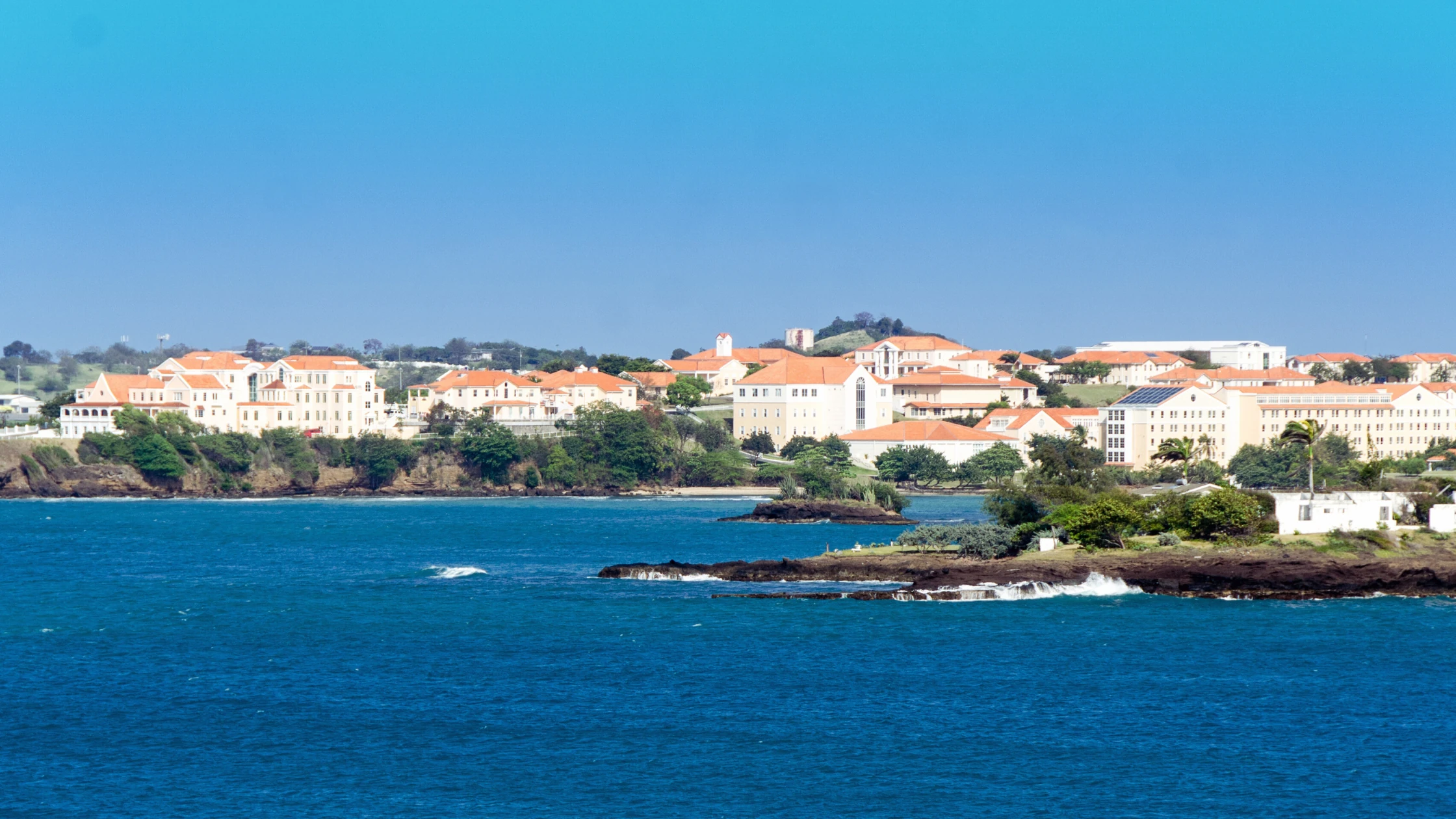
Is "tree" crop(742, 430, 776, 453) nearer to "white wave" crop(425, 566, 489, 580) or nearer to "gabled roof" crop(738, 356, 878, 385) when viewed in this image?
"gabled roof" crop(738, 356, 878, 385)

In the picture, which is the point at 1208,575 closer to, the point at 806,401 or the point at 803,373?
the point at 806,401

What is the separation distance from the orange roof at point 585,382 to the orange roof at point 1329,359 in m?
63.7

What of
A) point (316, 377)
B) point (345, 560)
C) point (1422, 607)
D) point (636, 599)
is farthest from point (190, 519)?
point (1422, 607)

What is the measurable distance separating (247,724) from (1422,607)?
2820 centimetres

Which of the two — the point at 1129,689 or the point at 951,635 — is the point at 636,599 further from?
the point at 1129,689

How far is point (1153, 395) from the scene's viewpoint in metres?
106

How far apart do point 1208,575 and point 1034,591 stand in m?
4.44

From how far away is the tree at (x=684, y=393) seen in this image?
12462 cm

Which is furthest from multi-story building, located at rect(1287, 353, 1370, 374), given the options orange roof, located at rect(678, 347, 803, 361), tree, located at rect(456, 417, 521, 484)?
tree, located at rect(456, 417, 521, 484)

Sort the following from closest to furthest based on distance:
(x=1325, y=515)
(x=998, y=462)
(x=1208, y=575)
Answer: (x=1208, y=575) < (x=1325, y=515) < (x=998, y=462)

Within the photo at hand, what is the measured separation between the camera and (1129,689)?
3338 centimetres

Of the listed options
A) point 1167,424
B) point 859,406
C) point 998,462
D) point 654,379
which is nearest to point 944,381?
point 859,406

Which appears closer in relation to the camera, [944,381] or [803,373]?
[803,373]

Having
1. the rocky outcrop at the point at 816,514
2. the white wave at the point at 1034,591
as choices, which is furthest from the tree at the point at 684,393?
the white wave at the point at 1034,591
